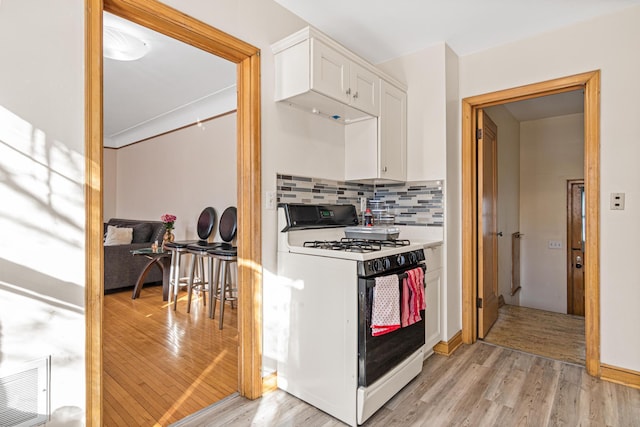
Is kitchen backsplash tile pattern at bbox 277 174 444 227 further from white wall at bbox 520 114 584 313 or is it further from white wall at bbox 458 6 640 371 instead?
white wall at bbox 520 114 584 313

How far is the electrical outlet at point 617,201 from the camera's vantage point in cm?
241

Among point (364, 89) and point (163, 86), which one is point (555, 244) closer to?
point (364, 89)

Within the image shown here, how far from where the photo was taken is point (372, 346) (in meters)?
1.93

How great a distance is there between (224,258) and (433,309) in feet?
6.42

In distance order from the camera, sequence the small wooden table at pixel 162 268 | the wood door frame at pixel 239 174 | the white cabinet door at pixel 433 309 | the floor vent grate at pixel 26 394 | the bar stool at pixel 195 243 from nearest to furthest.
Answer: the floor vent grate at pixel 26 394, the wood door frame at pixel 239 174, the white cabinet door at pixel 433 309, the bar stool at pixel 195 243, the small wooden table at pixel 162 268

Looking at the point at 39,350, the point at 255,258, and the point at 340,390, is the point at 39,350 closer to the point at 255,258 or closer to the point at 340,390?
the point at 255,258

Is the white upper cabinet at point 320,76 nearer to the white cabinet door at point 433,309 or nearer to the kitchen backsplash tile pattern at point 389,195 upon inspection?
the kitchen backsplash tile pattern at point 389,195

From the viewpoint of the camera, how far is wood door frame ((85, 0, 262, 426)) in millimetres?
1510

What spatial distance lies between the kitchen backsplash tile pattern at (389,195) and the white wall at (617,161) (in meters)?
1.17

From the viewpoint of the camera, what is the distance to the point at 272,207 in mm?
2299

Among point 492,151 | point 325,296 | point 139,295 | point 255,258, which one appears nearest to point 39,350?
point 255,258

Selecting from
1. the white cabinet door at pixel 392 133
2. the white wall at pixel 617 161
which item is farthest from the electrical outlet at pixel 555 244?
the white cabinet door at pixel 392 133

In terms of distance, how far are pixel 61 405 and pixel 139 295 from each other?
3.52 meters

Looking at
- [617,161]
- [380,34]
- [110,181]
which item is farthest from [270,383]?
[110,181]
